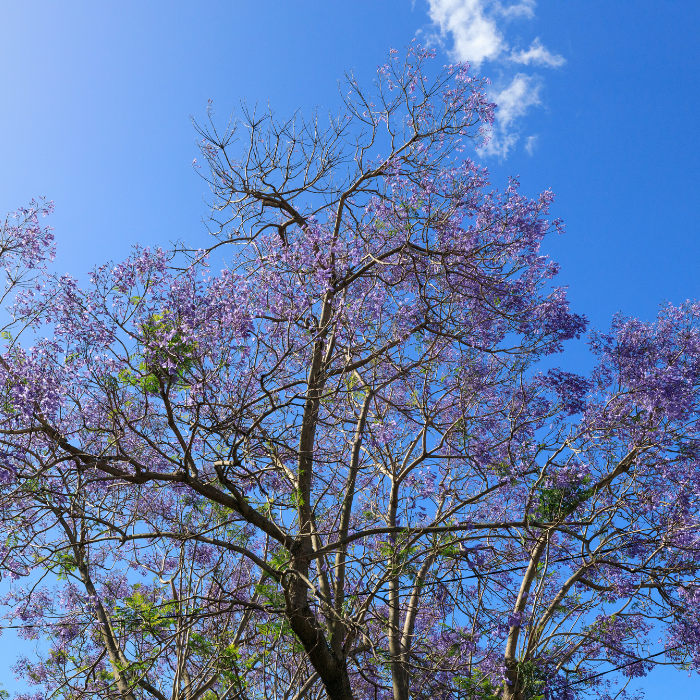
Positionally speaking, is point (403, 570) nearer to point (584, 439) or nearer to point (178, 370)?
point (178, 370)

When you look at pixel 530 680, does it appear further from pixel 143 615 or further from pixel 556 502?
pixel 143 615

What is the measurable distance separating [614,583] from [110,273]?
675 centimetres

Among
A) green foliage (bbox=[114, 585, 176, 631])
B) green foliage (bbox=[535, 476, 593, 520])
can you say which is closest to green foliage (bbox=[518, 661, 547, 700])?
green foliage (bbox=[535, 476, 593, 520])

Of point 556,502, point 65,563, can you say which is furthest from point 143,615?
point 556,502

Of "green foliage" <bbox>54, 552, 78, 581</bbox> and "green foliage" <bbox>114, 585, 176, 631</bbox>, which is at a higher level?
"green foliage" <bbox>54, 552, 78, 581</bbox>

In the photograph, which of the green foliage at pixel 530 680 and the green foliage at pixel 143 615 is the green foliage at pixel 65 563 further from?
the green foliage at pixel 530 680

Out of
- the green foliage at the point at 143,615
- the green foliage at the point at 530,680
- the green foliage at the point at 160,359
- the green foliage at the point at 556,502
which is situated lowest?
the green foliage at the point at 143,615

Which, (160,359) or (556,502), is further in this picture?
(556,502)

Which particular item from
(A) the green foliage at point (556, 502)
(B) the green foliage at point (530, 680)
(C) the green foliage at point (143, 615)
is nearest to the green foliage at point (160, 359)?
(C) the green foliage at point (143, 615)

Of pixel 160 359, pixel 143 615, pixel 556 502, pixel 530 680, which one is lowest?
pixel 143 615

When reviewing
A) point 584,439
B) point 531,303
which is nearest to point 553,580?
point 584,439

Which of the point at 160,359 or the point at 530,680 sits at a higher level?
the point at 160,359

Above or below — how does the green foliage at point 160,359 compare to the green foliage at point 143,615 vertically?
above

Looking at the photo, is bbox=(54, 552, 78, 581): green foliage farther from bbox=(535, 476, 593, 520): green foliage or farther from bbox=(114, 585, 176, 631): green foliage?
bbox=(535, 476, 593, 520): green foliage
